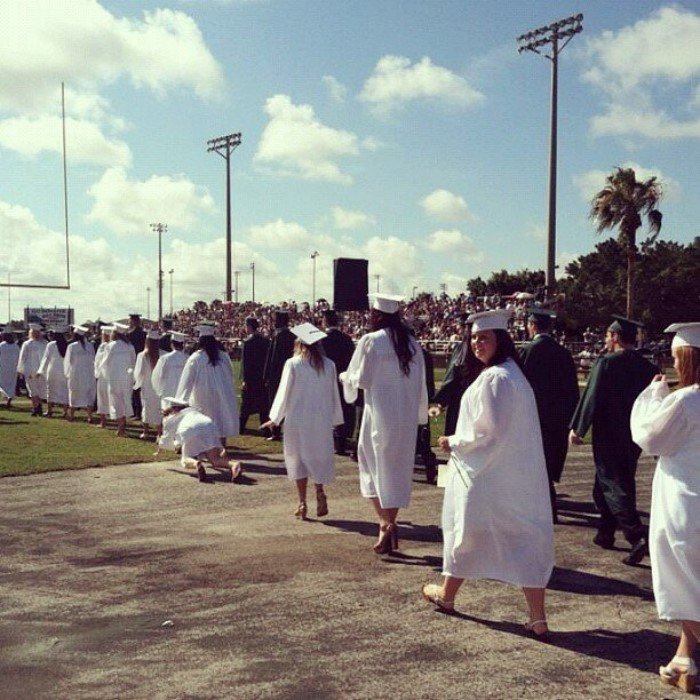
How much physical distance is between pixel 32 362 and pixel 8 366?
2803 millimetres

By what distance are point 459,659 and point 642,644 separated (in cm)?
115

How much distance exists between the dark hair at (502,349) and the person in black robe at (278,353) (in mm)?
10007

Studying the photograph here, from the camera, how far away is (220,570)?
257 inches

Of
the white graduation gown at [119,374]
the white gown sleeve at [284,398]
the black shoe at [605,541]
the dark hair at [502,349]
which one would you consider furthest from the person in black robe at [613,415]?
the white graduation gown at [119,374]

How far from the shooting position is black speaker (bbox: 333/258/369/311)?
18.4 metres

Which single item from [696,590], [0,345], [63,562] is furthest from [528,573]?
[0,345]

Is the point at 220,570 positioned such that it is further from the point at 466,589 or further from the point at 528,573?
the point at 528,573

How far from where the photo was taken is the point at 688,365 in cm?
457

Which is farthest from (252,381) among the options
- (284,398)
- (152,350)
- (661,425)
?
(661,425)

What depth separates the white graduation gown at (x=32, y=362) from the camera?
2070cm

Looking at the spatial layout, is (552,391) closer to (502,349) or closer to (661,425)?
(502,349)

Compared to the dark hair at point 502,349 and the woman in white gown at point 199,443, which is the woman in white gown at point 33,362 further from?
the dark hair at point 502,349

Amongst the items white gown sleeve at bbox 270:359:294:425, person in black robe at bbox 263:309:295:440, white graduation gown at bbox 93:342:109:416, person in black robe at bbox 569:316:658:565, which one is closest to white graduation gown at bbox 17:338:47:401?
white graduation gown at bbox 93:342:109:416

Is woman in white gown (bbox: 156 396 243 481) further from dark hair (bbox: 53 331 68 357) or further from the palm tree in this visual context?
the palm tree
